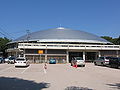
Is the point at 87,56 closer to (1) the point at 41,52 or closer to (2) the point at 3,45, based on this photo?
(1) the point at 41,52

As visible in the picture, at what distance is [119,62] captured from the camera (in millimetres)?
31422

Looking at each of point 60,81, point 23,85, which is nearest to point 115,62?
point 60,81

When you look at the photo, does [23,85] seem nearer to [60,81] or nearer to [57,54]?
[60,81]

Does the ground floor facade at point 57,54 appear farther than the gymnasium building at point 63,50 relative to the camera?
No

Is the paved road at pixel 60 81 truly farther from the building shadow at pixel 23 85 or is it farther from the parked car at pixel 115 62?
the parked car at pixel 115 62

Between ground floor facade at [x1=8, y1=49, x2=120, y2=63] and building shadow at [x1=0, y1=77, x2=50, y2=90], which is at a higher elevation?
ground floor facade at [x1=8, y1=49, x2=120, y2=63]

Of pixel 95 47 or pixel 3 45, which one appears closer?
pixel 95 47

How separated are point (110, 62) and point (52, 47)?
3334cm

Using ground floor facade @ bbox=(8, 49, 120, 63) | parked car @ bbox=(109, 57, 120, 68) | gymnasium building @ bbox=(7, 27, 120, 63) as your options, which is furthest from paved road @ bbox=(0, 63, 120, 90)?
gymnasium building @ bbox=(7, 27, 120, 63)

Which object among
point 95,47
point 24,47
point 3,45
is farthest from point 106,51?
point 3,45

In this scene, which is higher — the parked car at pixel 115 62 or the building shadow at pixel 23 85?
the parked car at pixel 115 62

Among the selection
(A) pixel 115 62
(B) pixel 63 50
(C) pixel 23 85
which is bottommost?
(C) pixel 23 85

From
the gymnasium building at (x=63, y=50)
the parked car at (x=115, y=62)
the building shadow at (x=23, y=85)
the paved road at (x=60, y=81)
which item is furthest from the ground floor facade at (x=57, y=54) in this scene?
the building shadow at (x=23, y=85)

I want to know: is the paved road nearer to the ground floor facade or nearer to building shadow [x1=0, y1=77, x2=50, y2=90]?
building shadow [x1=0, y1=77, x2=50, y2=90]
